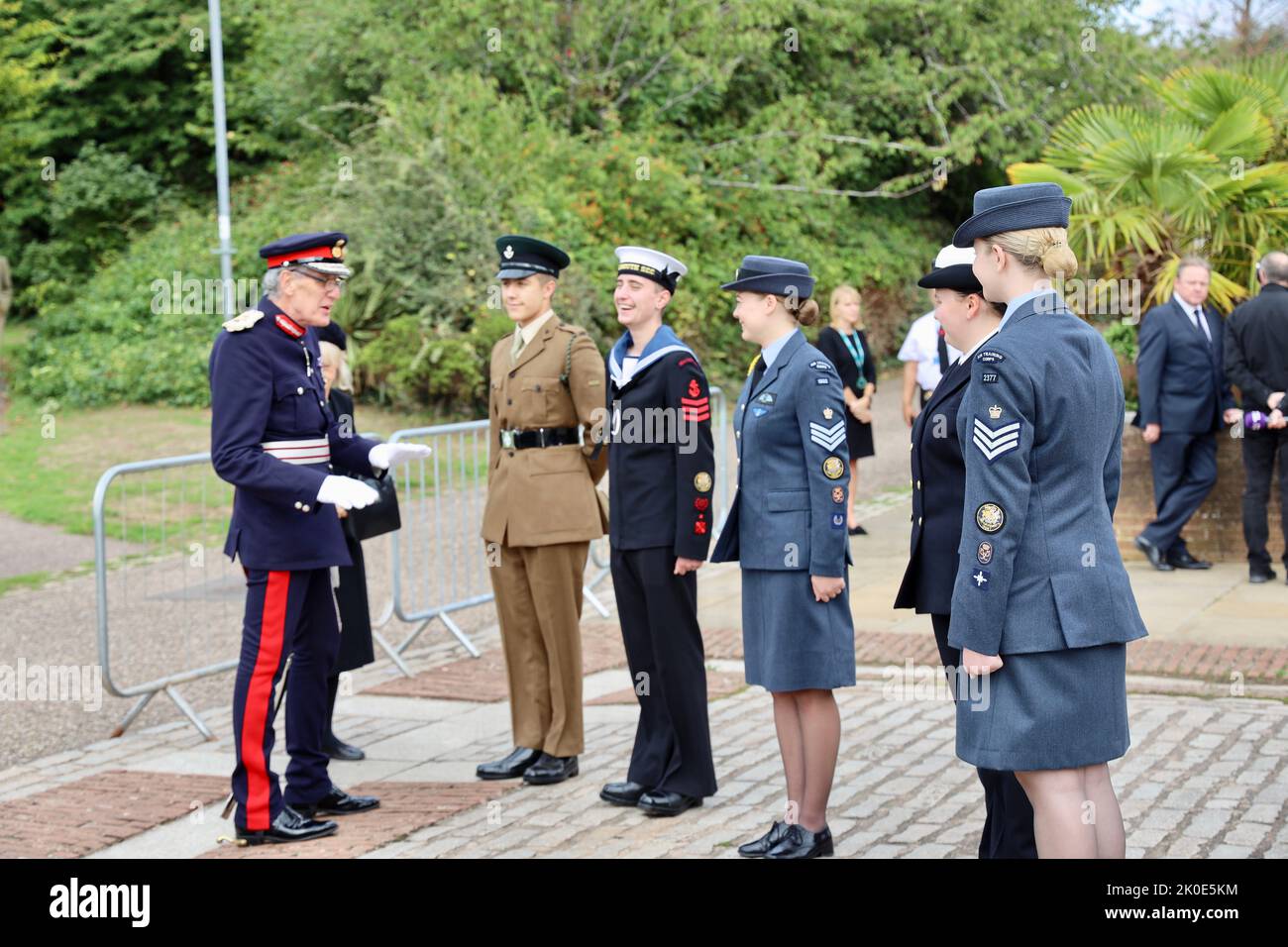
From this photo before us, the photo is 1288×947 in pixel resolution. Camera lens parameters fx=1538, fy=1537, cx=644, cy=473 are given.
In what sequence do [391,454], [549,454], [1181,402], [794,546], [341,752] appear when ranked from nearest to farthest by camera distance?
1. [794,546]
2. [391,454]
3. [549,454]
4. [341,752]
5. [1181,402]

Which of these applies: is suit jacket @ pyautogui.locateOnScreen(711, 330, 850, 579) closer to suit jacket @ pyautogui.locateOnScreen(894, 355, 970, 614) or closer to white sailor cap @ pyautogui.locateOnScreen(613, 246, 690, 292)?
suit jacket @ pyautogui.locateOnScreen(894, 355, 970, 614)

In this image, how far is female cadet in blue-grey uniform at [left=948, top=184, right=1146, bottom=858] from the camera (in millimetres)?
3629

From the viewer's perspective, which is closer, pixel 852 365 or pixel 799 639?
pixel 799 639

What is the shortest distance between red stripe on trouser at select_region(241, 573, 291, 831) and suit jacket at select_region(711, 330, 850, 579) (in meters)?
1.60

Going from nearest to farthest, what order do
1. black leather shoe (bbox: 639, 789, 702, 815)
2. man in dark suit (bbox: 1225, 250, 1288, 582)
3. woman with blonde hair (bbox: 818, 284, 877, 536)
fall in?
1. black leather shoe (bbox: 639, 789, 702, 815)
2. man in dark suit (bbox: 1225, 250, 1288, 582)
3. woman with blonde hair (bbox: 818, 284, 877, 536)

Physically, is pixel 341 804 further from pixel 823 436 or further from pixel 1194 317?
pixel 1194 317

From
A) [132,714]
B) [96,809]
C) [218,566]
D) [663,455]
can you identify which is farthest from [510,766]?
[218,566]

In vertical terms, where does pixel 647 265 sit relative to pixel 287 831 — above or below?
above

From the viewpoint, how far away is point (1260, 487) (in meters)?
9.57

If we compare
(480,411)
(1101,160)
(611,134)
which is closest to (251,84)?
(611,134)

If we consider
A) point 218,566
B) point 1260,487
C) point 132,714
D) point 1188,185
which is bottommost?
point 132,714

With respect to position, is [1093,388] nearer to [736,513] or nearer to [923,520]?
[923,520]

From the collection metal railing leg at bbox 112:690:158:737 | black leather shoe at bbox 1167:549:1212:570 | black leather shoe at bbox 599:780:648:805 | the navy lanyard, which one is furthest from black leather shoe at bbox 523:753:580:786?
the navy lanyard

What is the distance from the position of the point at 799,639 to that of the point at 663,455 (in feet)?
3.45
